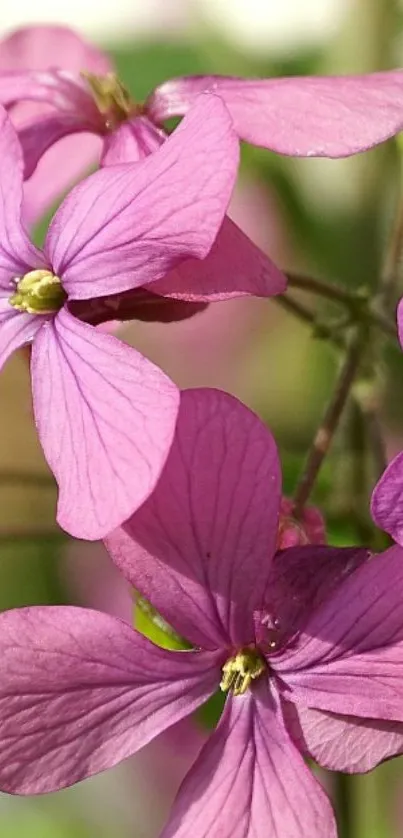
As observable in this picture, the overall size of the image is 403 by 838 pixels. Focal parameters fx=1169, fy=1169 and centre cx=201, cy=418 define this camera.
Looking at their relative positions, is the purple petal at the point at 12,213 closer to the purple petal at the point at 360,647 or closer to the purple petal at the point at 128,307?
the purple petal at the point at 128,307

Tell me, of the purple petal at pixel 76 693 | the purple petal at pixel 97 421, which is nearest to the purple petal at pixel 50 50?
the purple petal at pixel 97 421

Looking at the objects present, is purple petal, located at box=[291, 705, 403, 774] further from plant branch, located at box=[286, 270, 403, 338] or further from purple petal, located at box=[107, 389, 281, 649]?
plant branch, located at box=[286, 270, 403, 338]

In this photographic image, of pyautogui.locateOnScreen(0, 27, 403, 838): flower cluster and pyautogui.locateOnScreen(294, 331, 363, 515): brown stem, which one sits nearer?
pyautogui.locateOnScreen(0, 27, 403, 838): flower cluster

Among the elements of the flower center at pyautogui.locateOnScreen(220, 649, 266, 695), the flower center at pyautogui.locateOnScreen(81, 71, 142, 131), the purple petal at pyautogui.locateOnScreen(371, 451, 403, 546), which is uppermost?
the flower center at pyautogui.locateOnScreen(81, 71, 142, 131)

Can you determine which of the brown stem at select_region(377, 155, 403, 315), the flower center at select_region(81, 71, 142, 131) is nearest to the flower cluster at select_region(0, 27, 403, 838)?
the flower center at select_region(81, 71, 142, 131)

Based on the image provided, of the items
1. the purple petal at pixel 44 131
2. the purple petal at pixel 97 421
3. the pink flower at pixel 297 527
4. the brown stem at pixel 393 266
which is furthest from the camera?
the brown stem at pixel 393 266

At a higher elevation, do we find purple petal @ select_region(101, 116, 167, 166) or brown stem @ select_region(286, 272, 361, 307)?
purple petal @ select_region(101, 116, 167, 166)

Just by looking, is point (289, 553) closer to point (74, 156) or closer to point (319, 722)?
point (319, 722)
